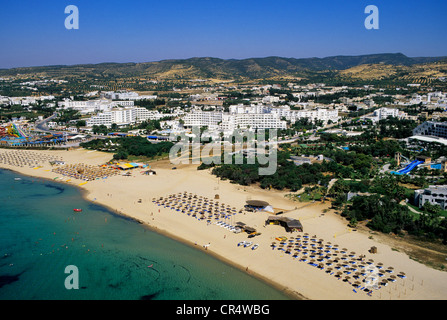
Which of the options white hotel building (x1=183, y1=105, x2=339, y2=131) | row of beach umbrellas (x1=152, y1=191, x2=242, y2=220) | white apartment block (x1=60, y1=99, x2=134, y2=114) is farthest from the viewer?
white apartment block (x1=60, y1=99, x2=134, y2=114)

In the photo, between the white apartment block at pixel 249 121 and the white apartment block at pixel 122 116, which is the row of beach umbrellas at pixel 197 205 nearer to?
the white apartment block at pixel 249 121


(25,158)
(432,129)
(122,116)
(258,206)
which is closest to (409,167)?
(258,206)

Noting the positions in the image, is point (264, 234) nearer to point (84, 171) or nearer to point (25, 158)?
point (84, 171)

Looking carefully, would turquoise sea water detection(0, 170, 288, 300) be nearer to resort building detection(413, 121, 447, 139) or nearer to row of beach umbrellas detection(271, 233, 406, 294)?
row of beach umbrellas detection(271, 233, 406, 294)

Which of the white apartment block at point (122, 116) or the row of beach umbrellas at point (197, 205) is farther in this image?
the white apartment block at point (122, 116)

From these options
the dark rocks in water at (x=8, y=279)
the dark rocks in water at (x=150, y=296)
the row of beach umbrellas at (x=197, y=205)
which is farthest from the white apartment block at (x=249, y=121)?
the dark rocks in water at (x=150, y=296)

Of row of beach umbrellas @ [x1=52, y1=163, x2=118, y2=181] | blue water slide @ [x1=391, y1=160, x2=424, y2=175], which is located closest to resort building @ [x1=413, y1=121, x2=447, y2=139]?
blue water slide @ [x1=391, y1=160, x2=424, y2=175]
